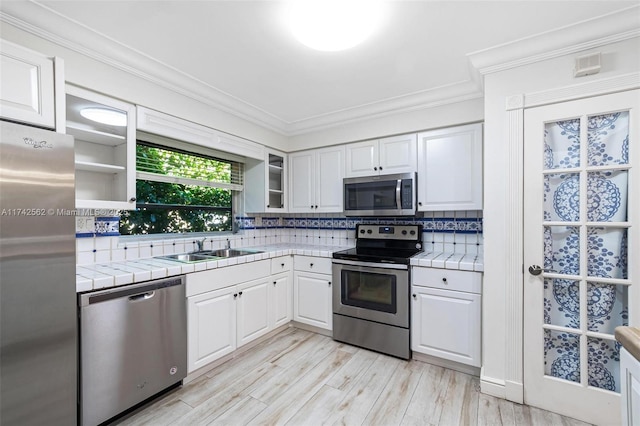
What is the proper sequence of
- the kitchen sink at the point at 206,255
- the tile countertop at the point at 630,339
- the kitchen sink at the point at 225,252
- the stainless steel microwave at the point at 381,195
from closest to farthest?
1. the tile countertop at the point at 630,339
2. the kitchen sink at the point at 206,255
3. the stainless steel microwave at the point at 381,195
4. the kitchen sink at the point at 225,252

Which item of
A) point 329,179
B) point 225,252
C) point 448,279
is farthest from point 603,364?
point 225,252

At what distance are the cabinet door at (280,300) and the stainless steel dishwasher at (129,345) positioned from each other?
100cm

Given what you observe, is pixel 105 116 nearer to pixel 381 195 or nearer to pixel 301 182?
pixel 301 182

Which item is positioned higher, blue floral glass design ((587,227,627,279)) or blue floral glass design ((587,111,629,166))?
blue floral glass design ((587,111,629,166))

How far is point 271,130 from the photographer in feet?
11.3

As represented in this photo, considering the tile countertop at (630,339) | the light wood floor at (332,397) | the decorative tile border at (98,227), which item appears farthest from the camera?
the decorative tile border at (98,227)

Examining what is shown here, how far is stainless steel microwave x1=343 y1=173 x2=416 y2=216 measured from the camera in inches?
111

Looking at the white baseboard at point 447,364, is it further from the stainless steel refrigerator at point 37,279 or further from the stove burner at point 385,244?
the stainless steel refrigerator at point 37,279

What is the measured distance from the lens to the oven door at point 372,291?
2551mm

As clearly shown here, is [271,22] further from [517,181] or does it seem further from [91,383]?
[91,383]

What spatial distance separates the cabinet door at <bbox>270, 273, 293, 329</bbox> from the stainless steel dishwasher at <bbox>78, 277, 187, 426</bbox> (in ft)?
3.26

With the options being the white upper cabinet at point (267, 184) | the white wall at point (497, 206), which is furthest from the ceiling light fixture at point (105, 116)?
the white wall at point (497, 206)

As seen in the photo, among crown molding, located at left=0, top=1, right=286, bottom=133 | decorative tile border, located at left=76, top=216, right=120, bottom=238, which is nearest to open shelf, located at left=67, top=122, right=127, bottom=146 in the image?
crown molding, located at left=0, top=1, right=286, bottom=133

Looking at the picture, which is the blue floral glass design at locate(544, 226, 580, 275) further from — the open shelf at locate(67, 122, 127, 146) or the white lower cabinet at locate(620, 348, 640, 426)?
the open shelf at locate(67, 122, 127, 146)
